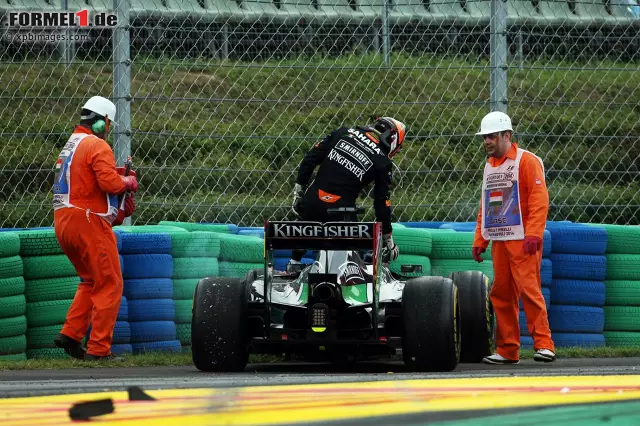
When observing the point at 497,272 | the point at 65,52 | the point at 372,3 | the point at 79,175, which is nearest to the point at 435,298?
the point at 497,272

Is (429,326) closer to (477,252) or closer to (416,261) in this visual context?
(477,252)

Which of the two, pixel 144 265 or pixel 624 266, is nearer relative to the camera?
pixel 144 265

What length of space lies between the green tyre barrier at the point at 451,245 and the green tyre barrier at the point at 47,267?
2.71 meters

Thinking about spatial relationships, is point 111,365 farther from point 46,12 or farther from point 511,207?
point 46,12

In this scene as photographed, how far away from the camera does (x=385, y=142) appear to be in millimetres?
9664

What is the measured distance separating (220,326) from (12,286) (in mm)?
1668

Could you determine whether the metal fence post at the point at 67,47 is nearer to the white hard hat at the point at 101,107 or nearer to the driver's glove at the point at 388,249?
the white hard hat at the point at 101,107

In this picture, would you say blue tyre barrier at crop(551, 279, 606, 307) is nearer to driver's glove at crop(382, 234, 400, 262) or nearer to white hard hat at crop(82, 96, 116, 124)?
driver's glove at crop(382, 234, 400, 262)

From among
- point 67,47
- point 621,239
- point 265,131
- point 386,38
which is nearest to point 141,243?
point 67,47

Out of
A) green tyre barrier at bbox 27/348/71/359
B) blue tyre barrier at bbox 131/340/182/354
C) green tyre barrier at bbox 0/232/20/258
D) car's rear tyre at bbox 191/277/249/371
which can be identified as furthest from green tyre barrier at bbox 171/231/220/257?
car's rear tyre at bbox 191/277/249/371

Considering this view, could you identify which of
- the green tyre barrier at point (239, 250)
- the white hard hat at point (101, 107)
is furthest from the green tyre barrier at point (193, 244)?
the white hard hat at point (101, 107)

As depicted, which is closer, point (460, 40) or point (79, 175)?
point (79, 175)

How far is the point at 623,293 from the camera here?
10.9 meters

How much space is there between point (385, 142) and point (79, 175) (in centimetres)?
213
